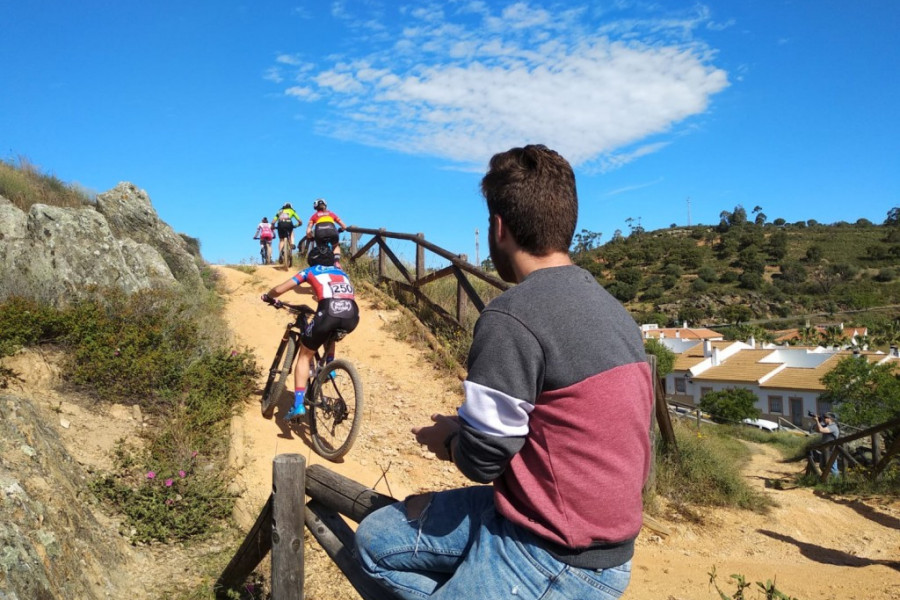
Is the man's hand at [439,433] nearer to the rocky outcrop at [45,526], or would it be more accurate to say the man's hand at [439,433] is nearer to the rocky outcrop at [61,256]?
the rocky outcrop at [45,526]

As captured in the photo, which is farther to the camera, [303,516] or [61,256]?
[61,256]

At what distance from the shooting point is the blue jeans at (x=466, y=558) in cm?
156

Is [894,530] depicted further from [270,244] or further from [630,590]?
[270,244]

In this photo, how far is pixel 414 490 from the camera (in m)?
5.71

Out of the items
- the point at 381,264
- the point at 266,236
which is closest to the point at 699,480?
the point at 381,264

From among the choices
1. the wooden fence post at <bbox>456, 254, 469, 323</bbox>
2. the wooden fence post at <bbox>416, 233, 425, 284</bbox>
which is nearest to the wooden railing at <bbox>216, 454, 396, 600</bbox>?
the wooden fence post at <bbox>456, 254, 469, 323</bbox>

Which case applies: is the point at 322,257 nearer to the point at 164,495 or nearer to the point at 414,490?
the point at 414,490

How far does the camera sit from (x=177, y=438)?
5027 millimetres

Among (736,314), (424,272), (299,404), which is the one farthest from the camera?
(736,314)

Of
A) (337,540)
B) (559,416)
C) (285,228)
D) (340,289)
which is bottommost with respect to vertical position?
(337,540)

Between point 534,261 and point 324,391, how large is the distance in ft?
15.5

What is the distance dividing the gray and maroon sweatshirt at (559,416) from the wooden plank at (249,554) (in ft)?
5.78

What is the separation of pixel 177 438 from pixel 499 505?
413cm

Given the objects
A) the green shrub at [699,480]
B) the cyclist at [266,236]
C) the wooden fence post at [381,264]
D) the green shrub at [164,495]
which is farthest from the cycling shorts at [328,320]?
the cyclist at [266,236]
